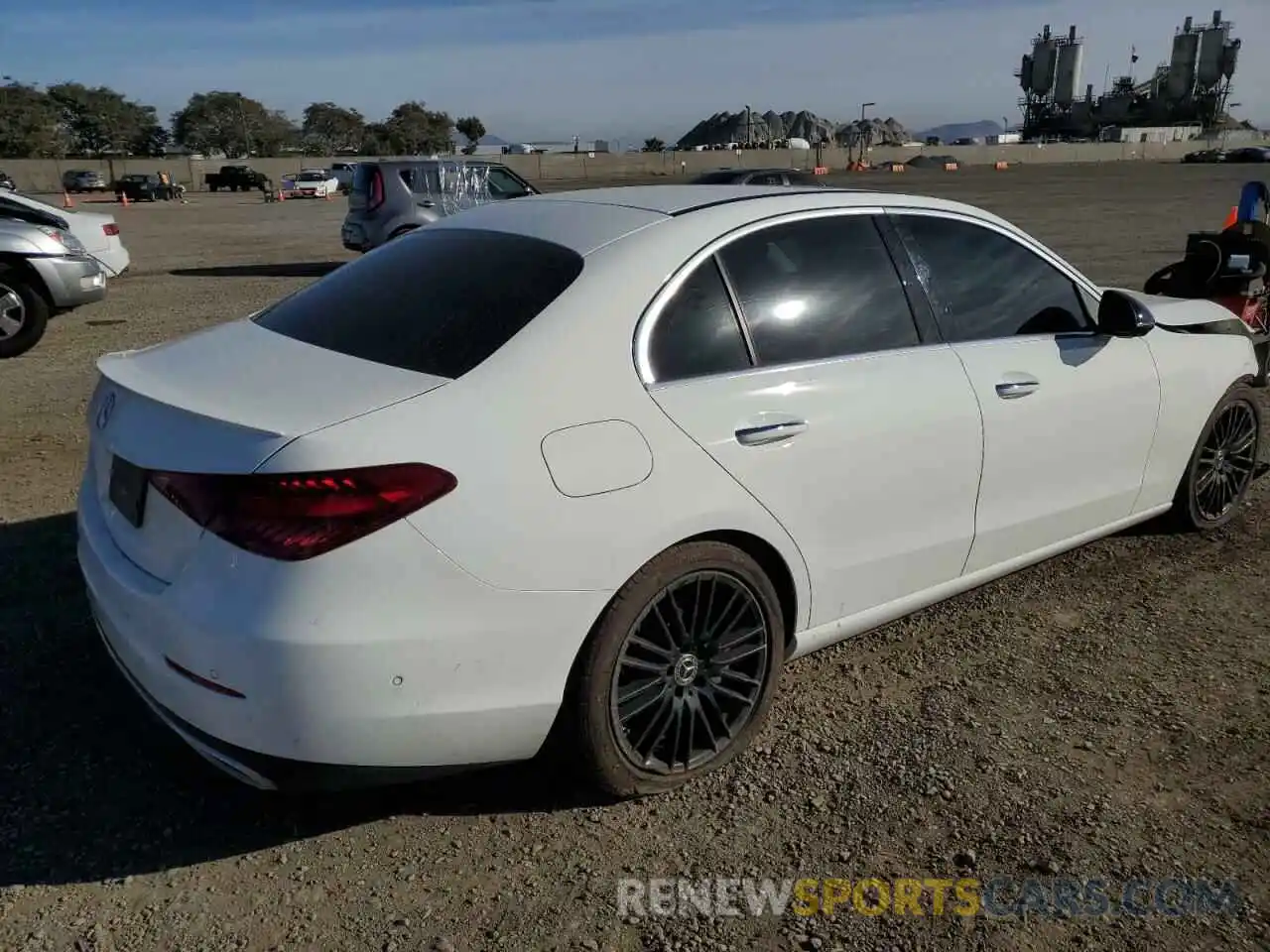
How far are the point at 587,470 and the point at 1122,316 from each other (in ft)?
8.00

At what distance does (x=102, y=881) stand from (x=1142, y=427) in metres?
3.93

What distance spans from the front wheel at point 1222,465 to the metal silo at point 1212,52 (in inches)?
5561

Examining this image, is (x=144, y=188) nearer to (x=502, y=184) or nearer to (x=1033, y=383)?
(x=502, y=184)

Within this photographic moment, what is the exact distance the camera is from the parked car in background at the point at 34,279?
9.20m

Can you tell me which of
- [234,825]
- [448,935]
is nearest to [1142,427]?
[448,935]

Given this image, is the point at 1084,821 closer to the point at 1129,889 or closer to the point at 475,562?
the point at 1129,889

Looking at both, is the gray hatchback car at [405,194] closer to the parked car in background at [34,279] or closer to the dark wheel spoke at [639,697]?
the parked car in background at [34,279]

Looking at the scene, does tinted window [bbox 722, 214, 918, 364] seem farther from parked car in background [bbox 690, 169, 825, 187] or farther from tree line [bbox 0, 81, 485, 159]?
tree line [bbox 0, 81, 485, 159]

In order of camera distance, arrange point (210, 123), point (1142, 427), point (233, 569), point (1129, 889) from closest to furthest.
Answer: point (233, 569) → point (1129, 889) → point (1142, 427) → point (210, 123)

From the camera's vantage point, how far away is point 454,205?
15367 mm

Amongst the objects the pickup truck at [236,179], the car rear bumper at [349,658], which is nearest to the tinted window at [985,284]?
the car rear bumper at [349,658]

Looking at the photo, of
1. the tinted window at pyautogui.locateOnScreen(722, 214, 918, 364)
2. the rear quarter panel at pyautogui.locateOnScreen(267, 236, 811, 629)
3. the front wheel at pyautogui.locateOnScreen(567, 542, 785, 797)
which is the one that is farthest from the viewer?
the tinted window at pyautogui.locateOnScreen(722, 214, 918, 364)

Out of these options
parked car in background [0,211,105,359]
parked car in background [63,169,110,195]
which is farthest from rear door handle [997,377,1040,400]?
parked car in background [63,169,110,195]

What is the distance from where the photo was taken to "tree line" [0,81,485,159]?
85.4 metres
